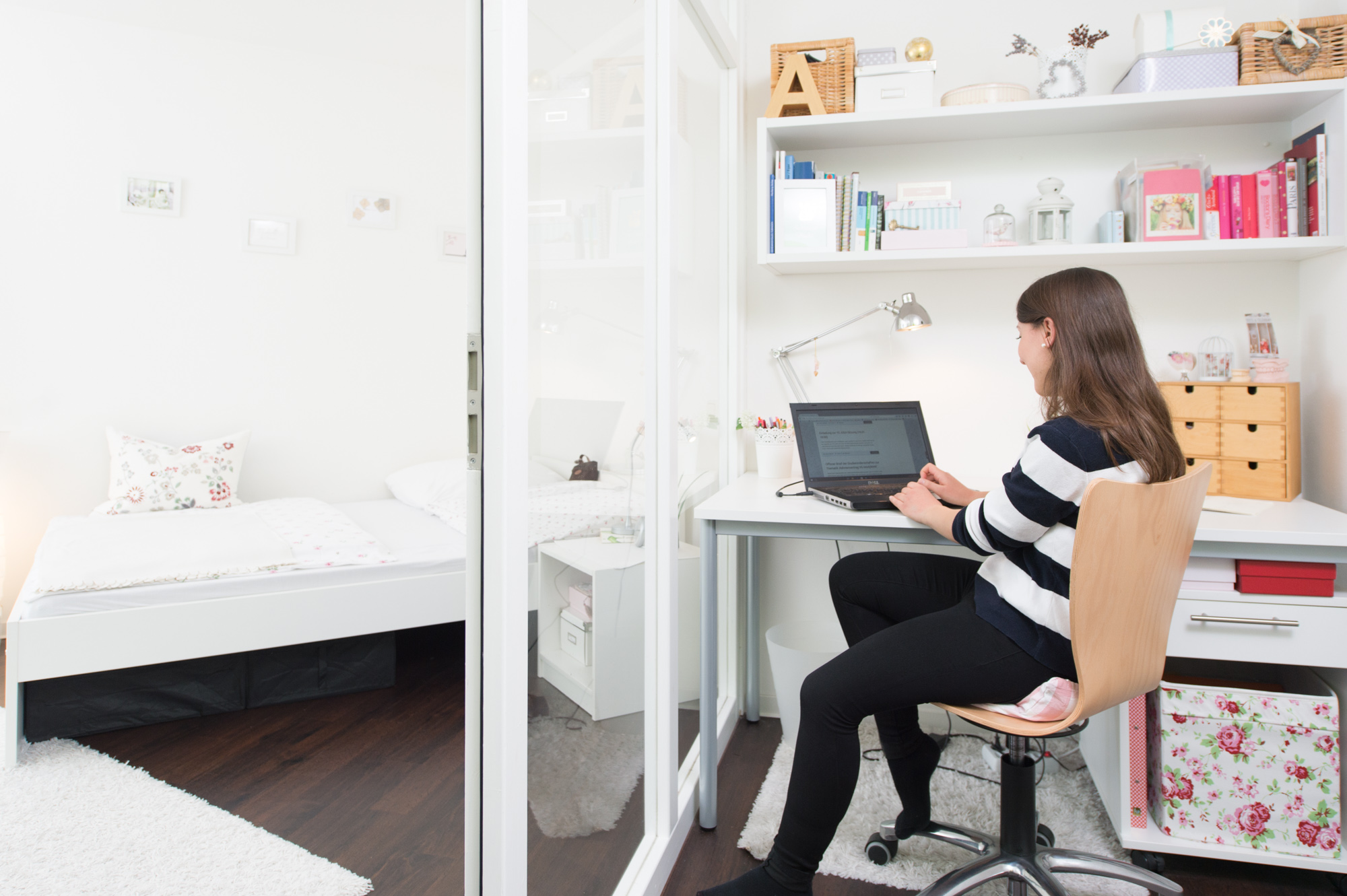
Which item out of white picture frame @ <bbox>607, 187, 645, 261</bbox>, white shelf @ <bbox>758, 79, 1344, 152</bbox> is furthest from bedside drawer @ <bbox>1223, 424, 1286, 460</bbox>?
white picture frame @ <bbox>607, 187, 645, 261</bbox>

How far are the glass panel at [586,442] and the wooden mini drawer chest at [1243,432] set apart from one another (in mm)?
1377

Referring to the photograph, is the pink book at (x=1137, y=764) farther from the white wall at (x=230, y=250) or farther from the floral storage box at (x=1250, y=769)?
the white wall at (x=230, y=250)

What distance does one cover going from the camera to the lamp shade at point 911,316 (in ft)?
7.02

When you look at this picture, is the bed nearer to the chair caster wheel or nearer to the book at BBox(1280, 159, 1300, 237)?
the chair caster wheel

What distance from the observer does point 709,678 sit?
180cm

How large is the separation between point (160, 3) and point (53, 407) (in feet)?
5.87

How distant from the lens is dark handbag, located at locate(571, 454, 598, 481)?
1.27 meters

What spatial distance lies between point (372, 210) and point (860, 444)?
2989mm

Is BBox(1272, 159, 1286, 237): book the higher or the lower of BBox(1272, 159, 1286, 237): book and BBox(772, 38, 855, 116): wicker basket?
the lower

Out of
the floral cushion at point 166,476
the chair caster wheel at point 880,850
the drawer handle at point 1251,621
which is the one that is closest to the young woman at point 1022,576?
the chair caster wheel at point 880,850

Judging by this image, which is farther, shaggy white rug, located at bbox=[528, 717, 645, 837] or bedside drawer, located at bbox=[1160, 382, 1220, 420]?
bedside drawer, located at bbox=[1160, 382, 1220, 420]

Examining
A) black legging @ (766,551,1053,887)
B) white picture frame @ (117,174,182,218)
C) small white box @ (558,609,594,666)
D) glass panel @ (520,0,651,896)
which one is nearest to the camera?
glass panel @ (520,0,651,896)

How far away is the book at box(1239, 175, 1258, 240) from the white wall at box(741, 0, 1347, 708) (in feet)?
0.69

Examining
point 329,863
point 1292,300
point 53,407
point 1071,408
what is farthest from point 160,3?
point 1292,300
